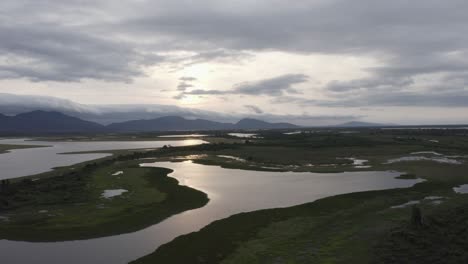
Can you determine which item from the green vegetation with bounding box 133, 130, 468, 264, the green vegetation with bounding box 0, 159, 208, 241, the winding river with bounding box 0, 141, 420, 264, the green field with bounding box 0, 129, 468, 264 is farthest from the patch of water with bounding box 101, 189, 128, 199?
the green vegetation with bounding box 133, 130, 468, 264

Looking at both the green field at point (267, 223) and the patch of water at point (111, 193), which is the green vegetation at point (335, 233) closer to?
the green field at point (267, 223)

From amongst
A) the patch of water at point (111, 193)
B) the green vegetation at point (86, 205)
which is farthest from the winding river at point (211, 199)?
the patch of water at point (111, 193)

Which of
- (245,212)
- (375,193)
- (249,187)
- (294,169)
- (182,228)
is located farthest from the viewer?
(294,169)

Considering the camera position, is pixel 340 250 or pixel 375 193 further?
pixel 375 193

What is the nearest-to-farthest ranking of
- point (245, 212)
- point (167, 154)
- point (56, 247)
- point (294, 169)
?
1. point (56, 247)
2. point (245, 212)
3. point (294, 169)
4. point (167, 154)

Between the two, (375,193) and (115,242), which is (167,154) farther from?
(115,242)

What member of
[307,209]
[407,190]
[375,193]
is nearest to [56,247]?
[307,209]
